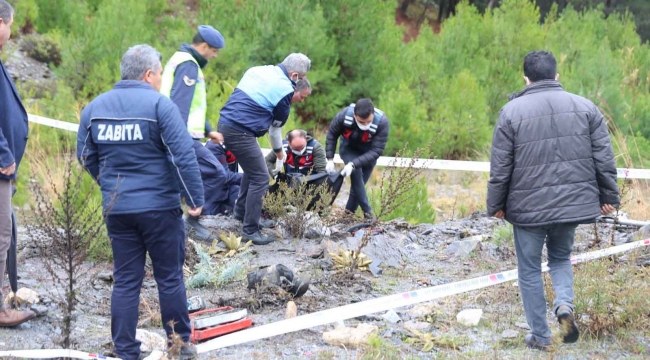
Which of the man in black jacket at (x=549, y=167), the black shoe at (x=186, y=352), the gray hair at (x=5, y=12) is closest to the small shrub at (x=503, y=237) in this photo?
the man in black jacket at (x=549, y=167)

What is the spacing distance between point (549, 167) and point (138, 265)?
7.08 feet

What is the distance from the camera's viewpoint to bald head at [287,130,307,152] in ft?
22.7

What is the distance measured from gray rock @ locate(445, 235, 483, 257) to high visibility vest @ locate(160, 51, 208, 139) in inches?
89.4

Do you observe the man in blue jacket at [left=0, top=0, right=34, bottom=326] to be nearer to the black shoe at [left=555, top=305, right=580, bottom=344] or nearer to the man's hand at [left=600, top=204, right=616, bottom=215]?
the black shoe at [left=555, top=305, right=580, bottom=344]

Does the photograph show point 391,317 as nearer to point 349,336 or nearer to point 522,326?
point 349,336

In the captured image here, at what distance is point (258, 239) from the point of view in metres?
6.19

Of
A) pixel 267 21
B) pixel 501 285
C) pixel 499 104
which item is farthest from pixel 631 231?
pixel 267 21

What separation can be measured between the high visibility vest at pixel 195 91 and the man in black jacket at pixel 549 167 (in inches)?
101

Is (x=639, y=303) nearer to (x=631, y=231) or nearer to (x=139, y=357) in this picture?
(x=631, y=231)

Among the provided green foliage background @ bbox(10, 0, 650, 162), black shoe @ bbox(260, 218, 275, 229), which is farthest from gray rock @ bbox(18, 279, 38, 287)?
green foliage background @ bbox(10, 0, 650, 162)

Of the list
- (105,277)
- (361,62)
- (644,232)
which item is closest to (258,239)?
(105,277)

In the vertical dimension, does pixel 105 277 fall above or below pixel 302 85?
below

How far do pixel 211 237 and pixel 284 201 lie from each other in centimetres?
68

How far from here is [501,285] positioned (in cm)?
524
